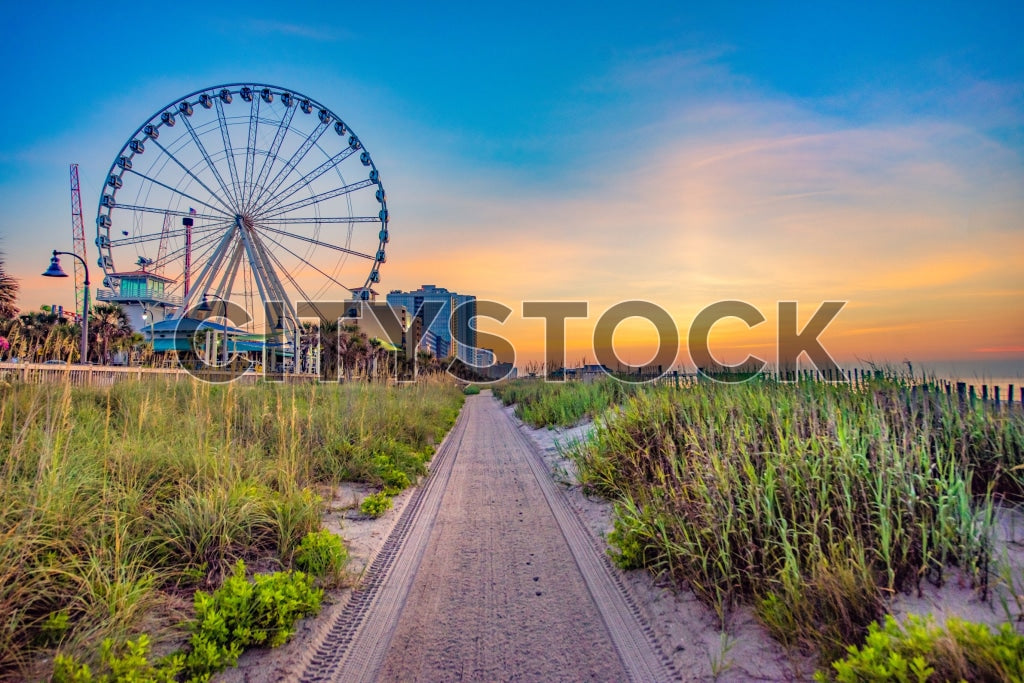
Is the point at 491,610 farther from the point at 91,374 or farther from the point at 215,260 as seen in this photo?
the point at 215,260

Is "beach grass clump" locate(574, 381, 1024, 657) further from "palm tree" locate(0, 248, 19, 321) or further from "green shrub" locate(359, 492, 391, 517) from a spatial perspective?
"palm tree" locate(0, 248, 19, 321)

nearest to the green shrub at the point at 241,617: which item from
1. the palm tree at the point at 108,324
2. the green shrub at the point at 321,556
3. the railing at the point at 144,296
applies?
the green shrub at the point at 321,556

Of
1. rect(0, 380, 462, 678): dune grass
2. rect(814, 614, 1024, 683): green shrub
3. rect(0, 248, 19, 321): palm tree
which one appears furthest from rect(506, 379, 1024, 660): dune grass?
rect(0, 248, 19, 321): palm tree

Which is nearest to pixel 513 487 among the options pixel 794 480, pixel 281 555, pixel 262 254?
pixel 281 555

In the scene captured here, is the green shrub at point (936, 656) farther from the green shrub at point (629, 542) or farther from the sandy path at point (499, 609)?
the green shrub at point (629, 542)

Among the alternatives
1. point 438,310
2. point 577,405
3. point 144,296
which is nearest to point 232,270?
point 577,405

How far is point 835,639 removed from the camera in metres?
2.82

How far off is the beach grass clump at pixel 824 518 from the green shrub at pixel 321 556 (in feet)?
7.59

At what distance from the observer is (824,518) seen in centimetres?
361

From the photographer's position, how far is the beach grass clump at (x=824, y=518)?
10.1ft

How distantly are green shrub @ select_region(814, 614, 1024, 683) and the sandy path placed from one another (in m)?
1.23

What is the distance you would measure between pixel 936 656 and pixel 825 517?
1.25 m

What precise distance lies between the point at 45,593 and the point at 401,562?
248cm

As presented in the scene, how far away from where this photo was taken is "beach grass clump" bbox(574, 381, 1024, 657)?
3.08m
